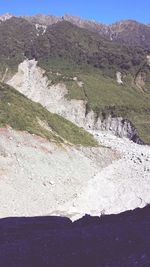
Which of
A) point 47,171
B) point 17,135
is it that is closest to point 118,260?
point 47,171

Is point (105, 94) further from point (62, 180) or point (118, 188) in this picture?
point (62, 180)

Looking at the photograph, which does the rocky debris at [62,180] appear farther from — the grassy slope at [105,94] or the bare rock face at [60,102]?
the bare rock face at [60,102]

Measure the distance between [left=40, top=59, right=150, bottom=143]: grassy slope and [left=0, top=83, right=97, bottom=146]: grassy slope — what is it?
2345 centimetres

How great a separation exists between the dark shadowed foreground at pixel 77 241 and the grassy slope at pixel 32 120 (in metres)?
13.7

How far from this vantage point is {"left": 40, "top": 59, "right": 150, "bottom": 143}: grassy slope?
96.6 m

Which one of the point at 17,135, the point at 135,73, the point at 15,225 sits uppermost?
the point at 135,73

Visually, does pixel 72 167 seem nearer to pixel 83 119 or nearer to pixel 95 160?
pixel 95 160

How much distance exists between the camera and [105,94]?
11212 centimetres

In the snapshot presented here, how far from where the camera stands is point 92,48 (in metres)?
150

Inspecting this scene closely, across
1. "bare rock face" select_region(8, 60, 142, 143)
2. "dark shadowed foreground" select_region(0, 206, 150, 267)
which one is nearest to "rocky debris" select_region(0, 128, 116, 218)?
"dark shadowed foreground" select_region(0, 206, 150, 267)

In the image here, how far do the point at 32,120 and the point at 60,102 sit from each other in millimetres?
54292

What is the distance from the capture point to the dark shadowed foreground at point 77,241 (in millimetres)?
31781

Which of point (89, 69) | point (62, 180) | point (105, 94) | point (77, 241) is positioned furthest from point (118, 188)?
point (89, 69)

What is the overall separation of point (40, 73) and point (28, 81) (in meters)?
3.32
